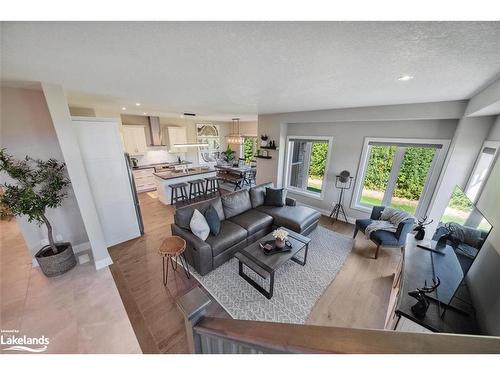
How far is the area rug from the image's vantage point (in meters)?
2.18

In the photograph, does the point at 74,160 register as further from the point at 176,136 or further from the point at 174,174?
the point at 176,136

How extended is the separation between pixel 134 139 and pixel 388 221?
7.39 m

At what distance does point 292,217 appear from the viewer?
3.57 meters

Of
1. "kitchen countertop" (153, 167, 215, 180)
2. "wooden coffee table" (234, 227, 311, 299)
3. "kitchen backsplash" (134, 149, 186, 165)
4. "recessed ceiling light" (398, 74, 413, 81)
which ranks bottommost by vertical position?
"wooden coffee table" (234, 227, 311, 299)

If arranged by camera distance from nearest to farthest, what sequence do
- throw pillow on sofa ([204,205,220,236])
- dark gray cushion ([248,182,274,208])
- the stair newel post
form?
the stair newel post, throw pillow on sofa ([204,205,220,236]), dark gray cushion ([248,182,274,208])

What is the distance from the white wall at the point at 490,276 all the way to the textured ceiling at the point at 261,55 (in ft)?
4.08

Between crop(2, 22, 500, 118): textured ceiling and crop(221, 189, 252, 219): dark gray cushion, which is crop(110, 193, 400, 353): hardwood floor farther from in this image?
crop(2, 22, 500, 118): textured ceiling

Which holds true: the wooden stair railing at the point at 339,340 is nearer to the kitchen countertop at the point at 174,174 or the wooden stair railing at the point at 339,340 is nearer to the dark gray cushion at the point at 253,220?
the dark gray cushion at the point at 253,220

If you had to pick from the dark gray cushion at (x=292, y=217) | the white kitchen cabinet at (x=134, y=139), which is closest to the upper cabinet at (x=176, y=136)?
the white kitchen cabinet at (x=134, y=139)

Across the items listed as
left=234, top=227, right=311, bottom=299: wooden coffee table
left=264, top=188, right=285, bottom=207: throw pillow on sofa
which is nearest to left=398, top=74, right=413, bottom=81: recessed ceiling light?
left=234, top=227, right=311, bottom=299: wooden coffee table

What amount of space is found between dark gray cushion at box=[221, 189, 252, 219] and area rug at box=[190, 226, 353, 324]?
3.06 feet

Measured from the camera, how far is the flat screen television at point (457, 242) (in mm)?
1487

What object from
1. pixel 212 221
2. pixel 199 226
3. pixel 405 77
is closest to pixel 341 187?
pixel 405 77
